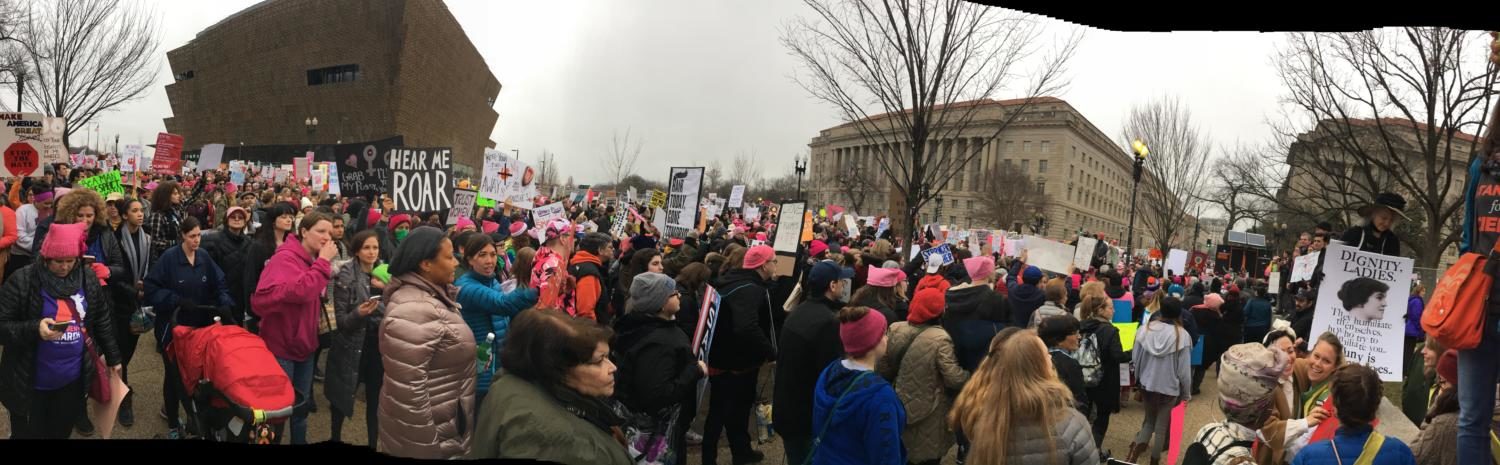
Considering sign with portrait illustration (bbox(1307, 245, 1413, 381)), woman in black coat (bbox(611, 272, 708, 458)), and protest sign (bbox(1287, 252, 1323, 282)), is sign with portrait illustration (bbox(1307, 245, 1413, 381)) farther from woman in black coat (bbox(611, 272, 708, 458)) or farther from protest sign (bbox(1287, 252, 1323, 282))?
woman in black coat (bbox(611, 272, 708, 458))

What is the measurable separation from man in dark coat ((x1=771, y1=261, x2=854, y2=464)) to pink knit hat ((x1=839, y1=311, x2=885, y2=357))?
0.89 m

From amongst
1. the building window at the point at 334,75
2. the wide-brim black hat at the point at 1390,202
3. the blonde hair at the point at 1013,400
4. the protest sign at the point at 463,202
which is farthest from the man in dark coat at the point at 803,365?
the building window at the point at 334,75

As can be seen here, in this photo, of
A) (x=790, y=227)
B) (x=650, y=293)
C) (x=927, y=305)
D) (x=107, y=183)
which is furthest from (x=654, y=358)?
(x=107, y=183)

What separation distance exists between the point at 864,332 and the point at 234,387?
10.4 feet

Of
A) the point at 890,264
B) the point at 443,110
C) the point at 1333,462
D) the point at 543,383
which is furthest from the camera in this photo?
the point at 443,110

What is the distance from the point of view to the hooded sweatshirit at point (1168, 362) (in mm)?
6547

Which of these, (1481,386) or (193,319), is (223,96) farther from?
(1481,386)

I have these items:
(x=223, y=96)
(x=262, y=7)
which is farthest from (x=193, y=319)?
(x=223, y=96)

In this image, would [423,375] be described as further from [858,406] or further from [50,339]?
[50,339]

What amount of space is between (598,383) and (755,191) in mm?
84511

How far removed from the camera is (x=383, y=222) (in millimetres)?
10227

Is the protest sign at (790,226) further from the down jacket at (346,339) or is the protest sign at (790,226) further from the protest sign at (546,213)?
the down jacket at (346,339)

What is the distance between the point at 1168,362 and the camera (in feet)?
21.5

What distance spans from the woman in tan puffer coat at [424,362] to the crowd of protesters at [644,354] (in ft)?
0.03
